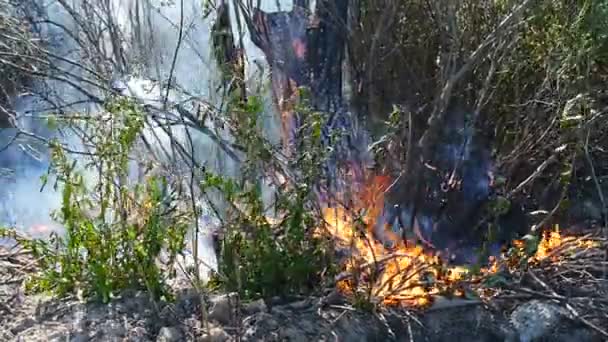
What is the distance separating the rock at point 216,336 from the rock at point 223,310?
0.05 metres

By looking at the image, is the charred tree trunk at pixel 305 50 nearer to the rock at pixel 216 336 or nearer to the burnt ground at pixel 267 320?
the burnt ground at pixel 267 320

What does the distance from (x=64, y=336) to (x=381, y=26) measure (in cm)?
202

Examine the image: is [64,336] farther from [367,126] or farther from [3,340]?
[367,126]

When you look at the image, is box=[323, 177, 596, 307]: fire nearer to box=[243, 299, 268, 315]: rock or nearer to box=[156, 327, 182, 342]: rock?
box=[243, 299, 268, 315]: rock

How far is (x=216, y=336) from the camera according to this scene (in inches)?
105

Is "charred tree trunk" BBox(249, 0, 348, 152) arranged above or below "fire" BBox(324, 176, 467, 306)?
above

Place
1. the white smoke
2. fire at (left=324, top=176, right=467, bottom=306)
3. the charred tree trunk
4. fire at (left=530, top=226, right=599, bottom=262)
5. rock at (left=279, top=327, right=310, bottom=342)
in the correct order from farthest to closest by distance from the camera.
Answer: the charred tree trunk, the white smoke, fire at (left=530, top=226, right=599, bottom=262), fire at (left=324, top=176, right=467, bottom=306), rock at (left=279, top=327, right=310, bottom=342)

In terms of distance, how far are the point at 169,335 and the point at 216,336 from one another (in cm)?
17

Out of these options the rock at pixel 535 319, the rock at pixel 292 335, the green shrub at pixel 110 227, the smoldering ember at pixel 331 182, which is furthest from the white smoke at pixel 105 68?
the rock at pixel 535 319

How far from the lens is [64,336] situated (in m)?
2.66

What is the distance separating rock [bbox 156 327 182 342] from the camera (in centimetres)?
265

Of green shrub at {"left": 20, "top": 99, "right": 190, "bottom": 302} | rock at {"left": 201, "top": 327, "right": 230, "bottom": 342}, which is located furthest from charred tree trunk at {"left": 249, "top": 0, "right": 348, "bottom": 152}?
rock at {"left": 201, "top": 327, "right": 230, "bottom": 342}

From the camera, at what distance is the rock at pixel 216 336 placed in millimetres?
2636

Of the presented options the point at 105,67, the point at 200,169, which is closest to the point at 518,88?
the point at 200,169
